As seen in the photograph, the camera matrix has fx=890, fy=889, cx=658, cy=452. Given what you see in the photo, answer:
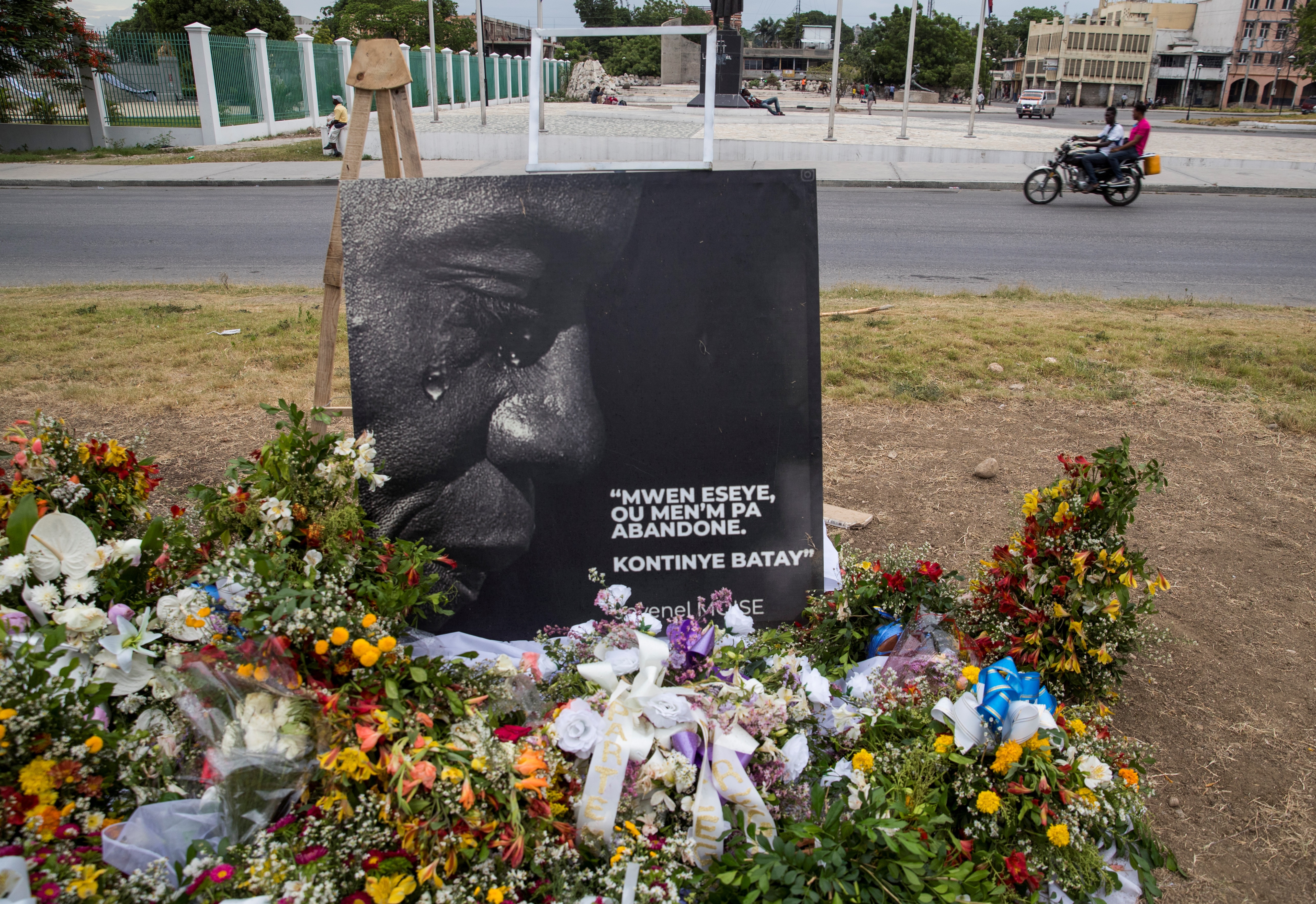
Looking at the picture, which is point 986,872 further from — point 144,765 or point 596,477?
point 144,765

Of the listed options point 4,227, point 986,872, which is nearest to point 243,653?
point 986,872

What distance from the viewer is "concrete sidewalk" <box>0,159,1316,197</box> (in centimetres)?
1546

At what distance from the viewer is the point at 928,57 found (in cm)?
6244

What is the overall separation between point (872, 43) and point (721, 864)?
8418 centimetres

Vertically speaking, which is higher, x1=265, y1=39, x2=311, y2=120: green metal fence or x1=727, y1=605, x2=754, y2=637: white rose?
x1=265, y1=39, x2=311, y2=120: green metal fence

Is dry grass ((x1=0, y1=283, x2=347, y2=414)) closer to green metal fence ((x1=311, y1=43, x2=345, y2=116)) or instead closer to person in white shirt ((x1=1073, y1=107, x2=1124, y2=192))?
person in white shirt ((x1=1073, y1=107, x2=1124, y2=192))

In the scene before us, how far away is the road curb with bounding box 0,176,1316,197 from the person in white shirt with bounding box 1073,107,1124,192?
74.5 inches

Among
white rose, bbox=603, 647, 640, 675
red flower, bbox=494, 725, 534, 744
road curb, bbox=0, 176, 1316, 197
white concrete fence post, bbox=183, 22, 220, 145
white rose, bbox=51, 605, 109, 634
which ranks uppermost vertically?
white concrete fence post, bbox=183, 22, 220, 145

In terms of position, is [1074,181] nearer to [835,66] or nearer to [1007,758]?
[835,66]

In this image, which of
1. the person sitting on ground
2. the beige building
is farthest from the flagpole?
the beige building

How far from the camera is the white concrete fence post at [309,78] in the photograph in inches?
930

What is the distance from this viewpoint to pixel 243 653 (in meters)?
1.90

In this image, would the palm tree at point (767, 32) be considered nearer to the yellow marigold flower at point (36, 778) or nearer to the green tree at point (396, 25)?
the green tree at point (396, 25)

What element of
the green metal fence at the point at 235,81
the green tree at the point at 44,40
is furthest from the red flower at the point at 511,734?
the green metal fence at the point at 235,81
